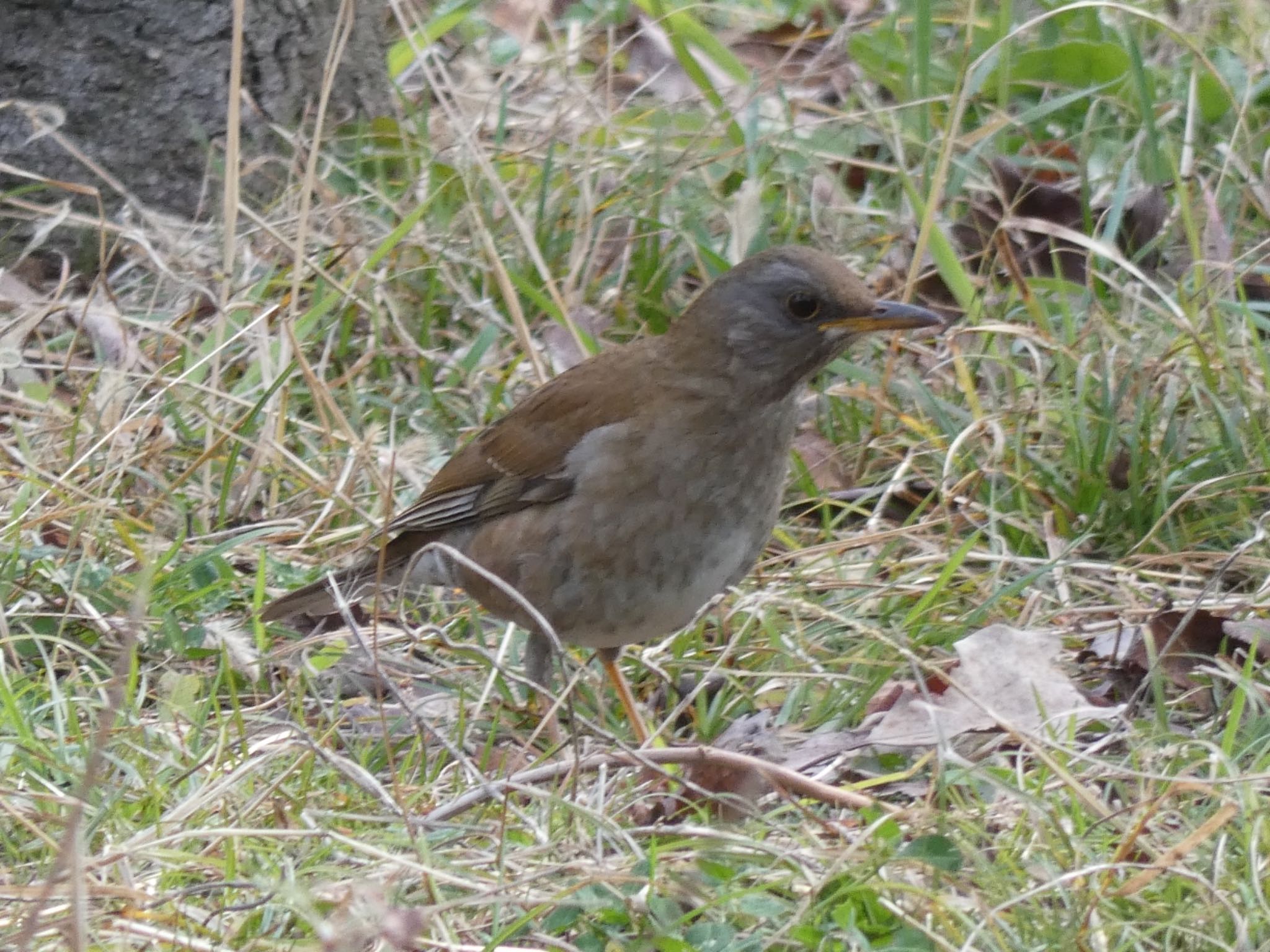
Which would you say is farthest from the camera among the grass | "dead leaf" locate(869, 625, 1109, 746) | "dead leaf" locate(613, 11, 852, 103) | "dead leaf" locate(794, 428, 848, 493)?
"dead leaf" locate(613, 11, 852, 103)

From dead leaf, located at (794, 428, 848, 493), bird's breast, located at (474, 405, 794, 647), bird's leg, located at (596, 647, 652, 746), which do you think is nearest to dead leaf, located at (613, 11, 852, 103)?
dead leaf, located at (794, 428, 848, 493)

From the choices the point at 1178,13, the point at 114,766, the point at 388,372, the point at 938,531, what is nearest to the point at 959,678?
the point at 938,531

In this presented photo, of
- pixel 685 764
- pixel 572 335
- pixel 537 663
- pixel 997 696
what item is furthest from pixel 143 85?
pixel 997 696

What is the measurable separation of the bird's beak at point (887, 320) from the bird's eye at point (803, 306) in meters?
0.04

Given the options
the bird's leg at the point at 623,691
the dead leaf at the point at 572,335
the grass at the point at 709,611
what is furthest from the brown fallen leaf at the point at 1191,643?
the dead leaf at the point at 572,335

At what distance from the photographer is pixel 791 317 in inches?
162

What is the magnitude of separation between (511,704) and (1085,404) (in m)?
1.83

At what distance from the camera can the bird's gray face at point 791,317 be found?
4.05 m

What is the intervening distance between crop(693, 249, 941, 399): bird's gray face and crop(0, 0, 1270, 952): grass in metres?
0.65

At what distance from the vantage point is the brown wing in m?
4.25

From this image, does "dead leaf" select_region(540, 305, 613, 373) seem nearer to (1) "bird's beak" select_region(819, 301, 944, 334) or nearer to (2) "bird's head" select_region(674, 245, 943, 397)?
(2) "bird's head" select_region(674, 245, 943, 397)

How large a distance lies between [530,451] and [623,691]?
0.65m

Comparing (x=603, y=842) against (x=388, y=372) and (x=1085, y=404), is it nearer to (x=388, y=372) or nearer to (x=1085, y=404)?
(x=1085, y=404)

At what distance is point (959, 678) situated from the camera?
12.9 ft
